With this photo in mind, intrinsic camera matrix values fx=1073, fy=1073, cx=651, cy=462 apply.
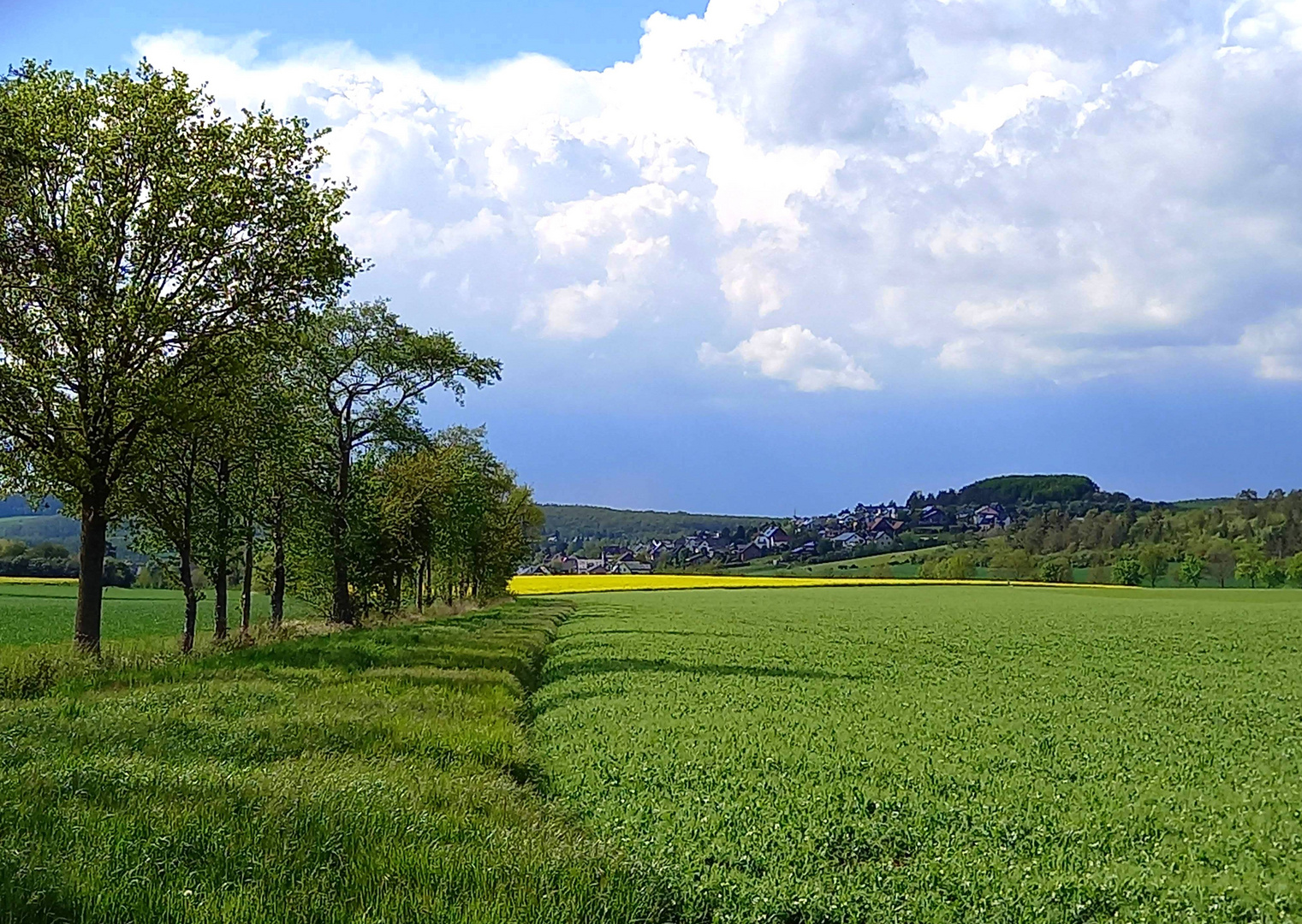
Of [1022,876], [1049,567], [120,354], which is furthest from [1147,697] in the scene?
[1049,567]

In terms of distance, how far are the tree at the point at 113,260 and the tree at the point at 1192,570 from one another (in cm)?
11640

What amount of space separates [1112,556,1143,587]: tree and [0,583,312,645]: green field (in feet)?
296

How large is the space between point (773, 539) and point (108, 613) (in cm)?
13649

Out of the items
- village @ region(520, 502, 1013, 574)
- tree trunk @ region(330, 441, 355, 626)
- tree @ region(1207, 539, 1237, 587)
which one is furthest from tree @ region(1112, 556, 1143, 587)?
tree trunk @ region(330, 441, 355, 626)

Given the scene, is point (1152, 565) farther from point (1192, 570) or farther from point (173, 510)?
point (173, 510)

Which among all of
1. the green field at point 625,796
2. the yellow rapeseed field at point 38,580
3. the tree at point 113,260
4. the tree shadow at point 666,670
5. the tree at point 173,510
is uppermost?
the tree at point 113,260

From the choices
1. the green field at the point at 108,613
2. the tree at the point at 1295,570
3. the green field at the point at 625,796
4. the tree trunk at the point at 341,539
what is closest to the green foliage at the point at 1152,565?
the tree at the point at 1295,570

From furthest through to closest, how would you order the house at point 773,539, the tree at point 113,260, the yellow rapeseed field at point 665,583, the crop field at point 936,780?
the house at point 773,539, the yellow rapeseed field at point 665,583, the tree at point 113,260, the crop field at point 936,780

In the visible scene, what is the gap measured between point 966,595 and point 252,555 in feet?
201

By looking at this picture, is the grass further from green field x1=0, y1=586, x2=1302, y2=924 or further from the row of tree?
the row of tree

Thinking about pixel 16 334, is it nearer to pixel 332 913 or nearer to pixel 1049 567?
pixel 332 913

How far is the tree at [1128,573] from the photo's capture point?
122 meters

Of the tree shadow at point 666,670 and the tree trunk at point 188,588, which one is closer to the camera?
the tree shadow at point 666,670

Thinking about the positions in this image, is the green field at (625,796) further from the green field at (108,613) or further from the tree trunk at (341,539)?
the green field at (108,613)
